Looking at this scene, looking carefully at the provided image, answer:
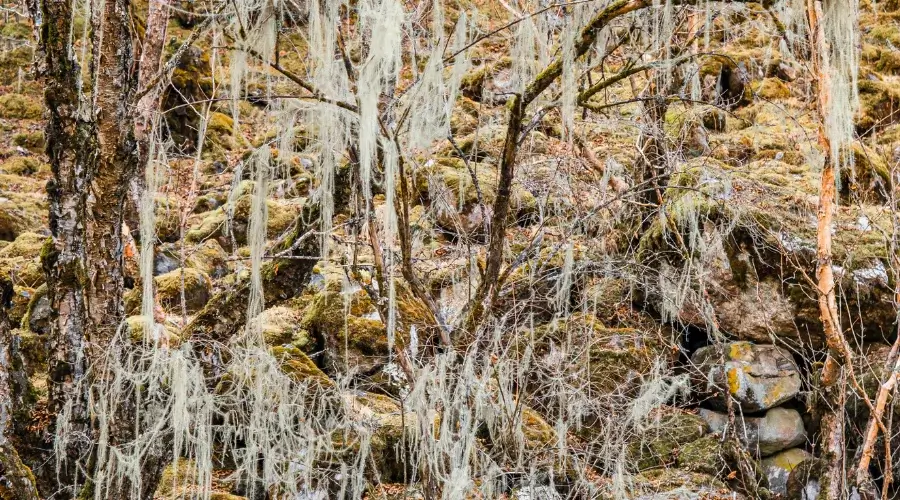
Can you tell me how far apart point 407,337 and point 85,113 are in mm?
1741

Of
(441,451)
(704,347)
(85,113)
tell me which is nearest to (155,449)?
(441,451)

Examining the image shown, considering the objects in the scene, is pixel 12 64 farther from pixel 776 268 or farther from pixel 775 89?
pixel 776 268

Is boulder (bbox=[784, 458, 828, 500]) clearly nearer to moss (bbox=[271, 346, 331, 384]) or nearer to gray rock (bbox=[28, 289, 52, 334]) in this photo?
moss (bbox=[271, 346, 331, 384])

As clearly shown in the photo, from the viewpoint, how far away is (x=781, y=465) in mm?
4441

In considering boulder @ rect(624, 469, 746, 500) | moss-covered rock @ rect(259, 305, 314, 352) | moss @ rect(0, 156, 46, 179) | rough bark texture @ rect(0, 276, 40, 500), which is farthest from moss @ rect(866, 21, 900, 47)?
moss @ rect(0, 156, 46, 179)

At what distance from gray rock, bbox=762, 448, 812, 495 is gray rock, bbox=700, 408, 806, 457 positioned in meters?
0.04

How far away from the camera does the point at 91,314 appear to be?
104 inches

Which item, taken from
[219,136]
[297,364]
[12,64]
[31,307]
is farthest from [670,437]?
[12,64]

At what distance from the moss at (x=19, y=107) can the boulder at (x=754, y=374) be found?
9.89 meters

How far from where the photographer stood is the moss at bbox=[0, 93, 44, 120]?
33.5 feet

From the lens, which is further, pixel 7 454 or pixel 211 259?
pixel 211 259

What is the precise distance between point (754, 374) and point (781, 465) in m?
0.59

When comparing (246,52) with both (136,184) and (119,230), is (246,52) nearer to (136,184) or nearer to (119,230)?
(119,230)

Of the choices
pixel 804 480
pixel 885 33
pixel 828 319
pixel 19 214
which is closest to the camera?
pixel 828 319
